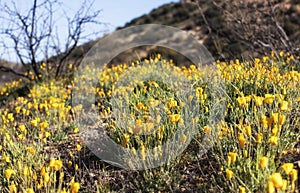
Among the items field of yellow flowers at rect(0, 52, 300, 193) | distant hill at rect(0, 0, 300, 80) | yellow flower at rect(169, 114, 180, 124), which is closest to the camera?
field of yellow flowers at rect(0, 52, 300, 193)

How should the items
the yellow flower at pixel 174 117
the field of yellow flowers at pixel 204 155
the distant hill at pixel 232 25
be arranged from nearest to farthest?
the field of yellow flowers at pixel 204 155 < the yellow flower at pixel 174 117 < the distant hill at pixel 232 25

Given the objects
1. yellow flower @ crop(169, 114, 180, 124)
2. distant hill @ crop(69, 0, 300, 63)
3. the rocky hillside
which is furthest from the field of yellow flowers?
the rocky hillside

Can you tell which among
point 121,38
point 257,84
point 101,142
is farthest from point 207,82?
point 121,38

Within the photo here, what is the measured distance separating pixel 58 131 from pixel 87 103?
156cm

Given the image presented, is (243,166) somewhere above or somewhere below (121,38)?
below

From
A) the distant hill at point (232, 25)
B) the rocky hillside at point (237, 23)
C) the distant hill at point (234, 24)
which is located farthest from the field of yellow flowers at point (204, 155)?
the rocky hillside at point (237, 23)

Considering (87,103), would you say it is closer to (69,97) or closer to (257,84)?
(69,97)

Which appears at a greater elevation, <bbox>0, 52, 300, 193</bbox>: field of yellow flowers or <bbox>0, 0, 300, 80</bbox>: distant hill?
<bbox>0, 0, 300, 80</bbox>: distant hill

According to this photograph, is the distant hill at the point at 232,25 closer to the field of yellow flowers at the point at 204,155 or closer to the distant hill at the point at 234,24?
the distant hill at the point at 234,24

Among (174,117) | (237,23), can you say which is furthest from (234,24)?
(174,117)

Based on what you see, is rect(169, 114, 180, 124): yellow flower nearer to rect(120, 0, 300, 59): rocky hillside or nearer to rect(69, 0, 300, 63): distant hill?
rect(69, 0, 300, 63): distant hill

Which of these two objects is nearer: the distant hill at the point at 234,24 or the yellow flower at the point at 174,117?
the yellow flower at the point at 174,117

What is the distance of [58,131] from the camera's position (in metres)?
4.38

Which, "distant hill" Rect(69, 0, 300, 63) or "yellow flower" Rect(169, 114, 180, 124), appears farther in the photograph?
"distant hill" Rect(69, 0, 300, 63)
